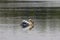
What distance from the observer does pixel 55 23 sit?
12.3ft

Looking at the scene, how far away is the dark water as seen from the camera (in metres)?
3.06

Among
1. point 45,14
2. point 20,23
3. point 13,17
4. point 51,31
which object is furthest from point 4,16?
point 51,31

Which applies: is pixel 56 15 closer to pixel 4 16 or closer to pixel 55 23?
pixel 55 23

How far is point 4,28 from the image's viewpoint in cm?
352

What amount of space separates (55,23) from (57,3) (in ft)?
2.03

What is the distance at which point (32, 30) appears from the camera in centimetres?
343

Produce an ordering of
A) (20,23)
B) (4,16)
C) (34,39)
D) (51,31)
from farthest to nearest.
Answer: (4,16), (20,23), (51,31), (34,39)

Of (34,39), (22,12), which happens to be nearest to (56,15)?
(22,12)

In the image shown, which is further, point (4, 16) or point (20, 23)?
point (4, 16)

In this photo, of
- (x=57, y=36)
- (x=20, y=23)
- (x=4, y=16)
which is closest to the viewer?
(x=57, y=36)

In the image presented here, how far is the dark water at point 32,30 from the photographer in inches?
121

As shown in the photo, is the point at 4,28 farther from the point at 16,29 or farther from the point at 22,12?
the point at 22,12

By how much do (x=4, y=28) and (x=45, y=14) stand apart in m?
0.97

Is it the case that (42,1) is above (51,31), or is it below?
above
